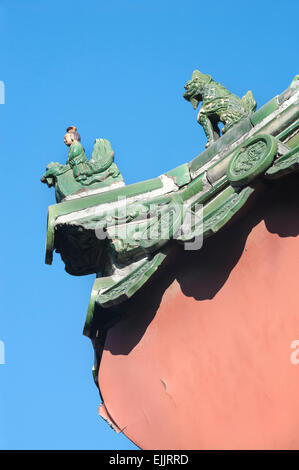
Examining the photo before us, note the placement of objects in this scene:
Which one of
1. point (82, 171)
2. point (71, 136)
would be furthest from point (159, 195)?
point (71, 136)

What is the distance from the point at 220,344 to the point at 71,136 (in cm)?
296

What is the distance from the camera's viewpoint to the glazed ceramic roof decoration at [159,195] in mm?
7925

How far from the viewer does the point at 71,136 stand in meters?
9.79

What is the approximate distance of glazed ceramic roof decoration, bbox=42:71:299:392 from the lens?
7.93 metres

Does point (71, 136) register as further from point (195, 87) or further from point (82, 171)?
point (195, 87)

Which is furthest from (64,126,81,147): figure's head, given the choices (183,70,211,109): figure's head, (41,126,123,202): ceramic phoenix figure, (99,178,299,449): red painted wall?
(99,178,299,449): red painted wall

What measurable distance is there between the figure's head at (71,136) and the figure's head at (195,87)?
4.01 feet

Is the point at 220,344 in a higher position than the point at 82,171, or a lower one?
lower

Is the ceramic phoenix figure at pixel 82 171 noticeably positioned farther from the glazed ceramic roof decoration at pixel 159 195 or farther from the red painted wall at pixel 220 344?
the red painted wall at pixel 220 344

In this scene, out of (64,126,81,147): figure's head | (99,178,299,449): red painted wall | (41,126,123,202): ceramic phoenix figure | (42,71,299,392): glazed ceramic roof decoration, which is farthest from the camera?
(64,126,81,147): figure's head

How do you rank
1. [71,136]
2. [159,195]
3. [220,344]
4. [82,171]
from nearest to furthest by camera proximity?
1. [220,344]
2. [159,195]
3. [82,171]
4. [71,136]

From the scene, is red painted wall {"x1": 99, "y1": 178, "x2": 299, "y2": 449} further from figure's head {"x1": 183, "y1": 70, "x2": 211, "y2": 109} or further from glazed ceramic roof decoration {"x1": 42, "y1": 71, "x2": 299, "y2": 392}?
figure's head {"x1": 183, "y1": 70, "x2": 211, "y2": 109}

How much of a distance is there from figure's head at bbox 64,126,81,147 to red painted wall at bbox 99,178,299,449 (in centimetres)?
201
